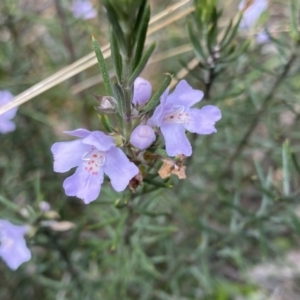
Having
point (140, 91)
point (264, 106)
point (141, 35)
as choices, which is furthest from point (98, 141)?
point (264, 106)

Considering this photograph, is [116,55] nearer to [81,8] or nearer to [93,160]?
[93,160]

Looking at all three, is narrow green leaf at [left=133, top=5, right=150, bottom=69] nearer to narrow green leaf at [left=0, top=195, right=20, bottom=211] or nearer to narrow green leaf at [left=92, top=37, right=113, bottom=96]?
narrow green leaf at [left=92, top=37, right=113, bottom=96]

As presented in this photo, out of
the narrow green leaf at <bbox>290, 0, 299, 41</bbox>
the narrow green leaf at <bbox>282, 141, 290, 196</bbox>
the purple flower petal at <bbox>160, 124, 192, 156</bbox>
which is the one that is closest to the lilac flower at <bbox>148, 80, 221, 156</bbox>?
the purple flower petal at <bbox>160, 124, 192, 156</bbox>

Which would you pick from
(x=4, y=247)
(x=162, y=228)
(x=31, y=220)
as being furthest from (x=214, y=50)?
(x=4, y=247)

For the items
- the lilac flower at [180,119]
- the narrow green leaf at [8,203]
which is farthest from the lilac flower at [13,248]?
the lilac flower at [180,119]

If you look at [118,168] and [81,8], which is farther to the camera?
[81,8]

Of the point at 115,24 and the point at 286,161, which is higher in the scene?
the point at 115,24

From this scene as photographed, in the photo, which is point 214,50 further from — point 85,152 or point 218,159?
point 218,159
